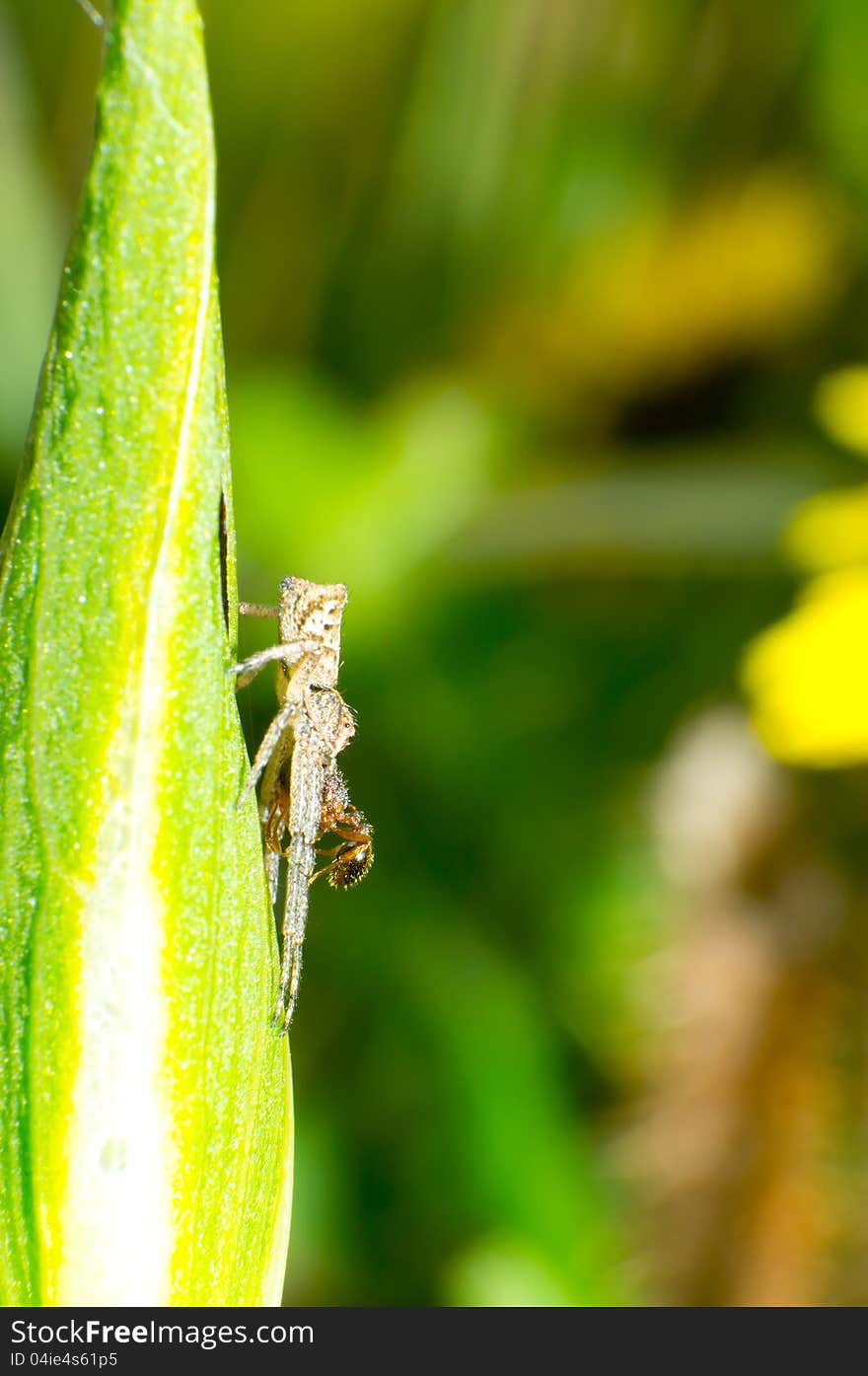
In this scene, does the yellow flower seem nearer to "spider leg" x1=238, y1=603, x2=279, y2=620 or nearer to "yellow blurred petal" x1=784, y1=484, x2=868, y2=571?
"yellow blurred petal" x1=784, y1=484, x2=868, y2=571

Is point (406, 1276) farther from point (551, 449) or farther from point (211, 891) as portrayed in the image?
point (211, 891)

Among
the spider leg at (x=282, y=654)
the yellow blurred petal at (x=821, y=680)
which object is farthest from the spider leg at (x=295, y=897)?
the yellow blurred petal at (x=821, y=680)

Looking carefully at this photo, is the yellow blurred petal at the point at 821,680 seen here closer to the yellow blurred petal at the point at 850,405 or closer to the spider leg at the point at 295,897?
the yellow blurred petal at the point at 850,405

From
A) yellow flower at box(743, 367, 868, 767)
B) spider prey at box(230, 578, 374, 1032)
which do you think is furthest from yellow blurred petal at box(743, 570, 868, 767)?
spider prey at box(230, 578, 374, 1032)

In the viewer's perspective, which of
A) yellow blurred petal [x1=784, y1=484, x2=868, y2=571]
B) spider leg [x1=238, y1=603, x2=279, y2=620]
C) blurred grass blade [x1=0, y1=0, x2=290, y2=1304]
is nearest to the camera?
blurred grass blade [x1=0, y1=0, x2=290, y2=1304]

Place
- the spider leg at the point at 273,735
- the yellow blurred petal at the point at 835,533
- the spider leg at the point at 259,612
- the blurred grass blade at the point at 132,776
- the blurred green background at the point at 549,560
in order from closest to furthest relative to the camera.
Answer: the blurred grass blade at the point at 132,776 < the spider leg at the point at 273,735 < the spider leg at the point at 259,612 < the yellow blurred petal at the point at 835,533 < the blurred green background at the point at 549,560

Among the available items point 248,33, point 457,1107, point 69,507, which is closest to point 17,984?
point 69,507
